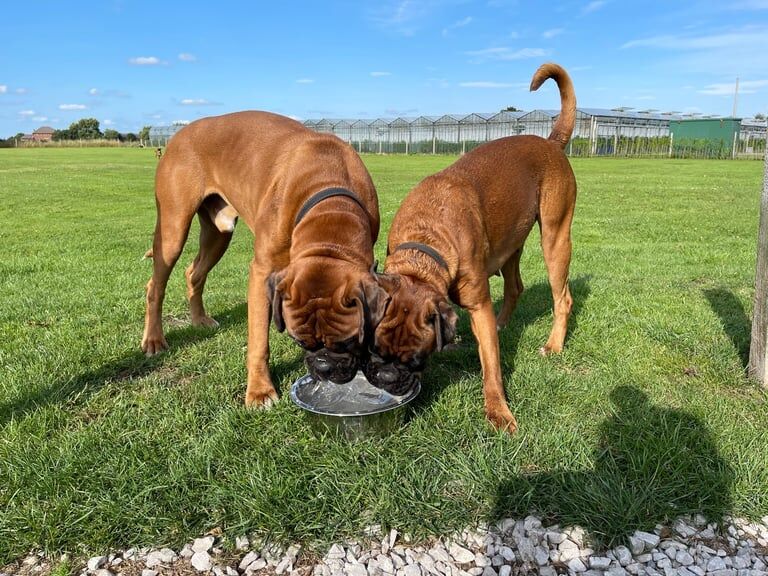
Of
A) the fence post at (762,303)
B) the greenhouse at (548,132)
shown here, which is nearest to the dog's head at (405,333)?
the fence post at (762,303)

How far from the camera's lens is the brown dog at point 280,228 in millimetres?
3152

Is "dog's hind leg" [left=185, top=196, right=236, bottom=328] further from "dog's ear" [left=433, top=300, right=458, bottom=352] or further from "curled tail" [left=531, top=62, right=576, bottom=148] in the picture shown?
"curled tail" [left=531, top=62, right=576, bottom=148]

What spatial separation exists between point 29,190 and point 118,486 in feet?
62.3

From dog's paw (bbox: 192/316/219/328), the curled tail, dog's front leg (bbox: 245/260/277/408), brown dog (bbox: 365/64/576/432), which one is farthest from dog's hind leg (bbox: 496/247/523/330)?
dog's paw (bbox: 192/316/219/328)

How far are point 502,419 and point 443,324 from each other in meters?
0.79

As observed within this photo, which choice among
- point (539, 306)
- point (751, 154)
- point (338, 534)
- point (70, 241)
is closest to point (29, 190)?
point (70, 241)

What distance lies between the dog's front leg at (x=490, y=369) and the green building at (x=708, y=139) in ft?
157

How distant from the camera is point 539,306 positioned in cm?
632

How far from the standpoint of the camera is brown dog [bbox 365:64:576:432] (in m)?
3.29

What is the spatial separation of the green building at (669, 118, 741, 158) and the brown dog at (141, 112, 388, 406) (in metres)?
47.8

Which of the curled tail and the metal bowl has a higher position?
the curled tail

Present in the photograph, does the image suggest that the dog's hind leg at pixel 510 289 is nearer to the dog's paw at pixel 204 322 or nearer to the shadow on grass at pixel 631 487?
the shadow on grass at pixel 631 487

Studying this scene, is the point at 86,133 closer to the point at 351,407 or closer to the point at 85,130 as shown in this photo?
the point at 85,130

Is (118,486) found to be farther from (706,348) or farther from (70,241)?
(70,241)
